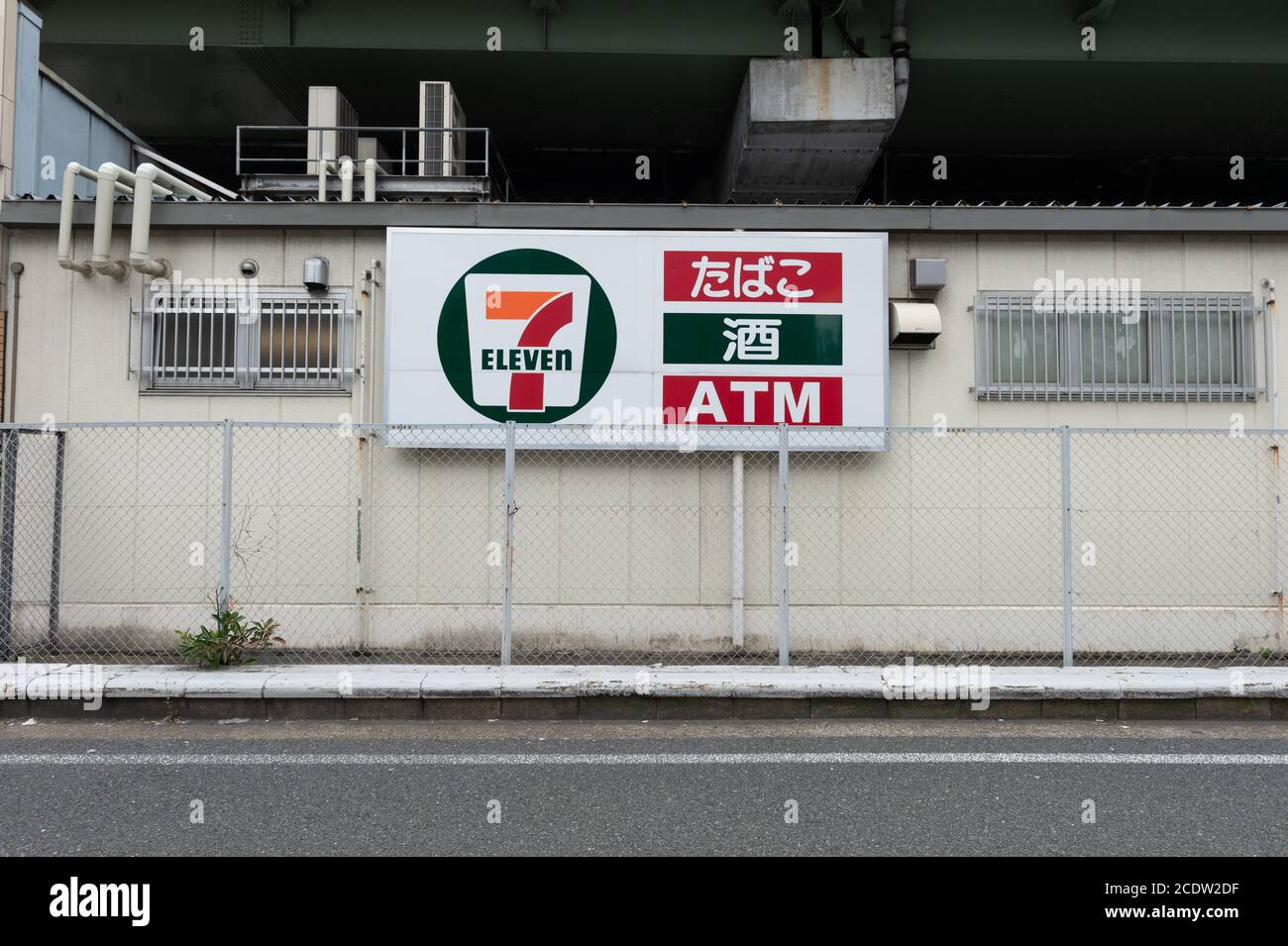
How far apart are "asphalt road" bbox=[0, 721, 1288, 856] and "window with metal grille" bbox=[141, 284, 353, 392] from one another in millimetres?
3288

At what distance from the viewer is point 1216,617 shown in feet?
25.7

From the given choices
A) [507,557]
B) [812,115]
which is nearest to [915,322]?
[507,557]

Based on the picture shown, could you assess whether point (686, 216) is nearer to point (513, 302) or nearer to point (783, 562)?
point (513, 302)

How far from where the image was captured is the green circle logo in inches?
312

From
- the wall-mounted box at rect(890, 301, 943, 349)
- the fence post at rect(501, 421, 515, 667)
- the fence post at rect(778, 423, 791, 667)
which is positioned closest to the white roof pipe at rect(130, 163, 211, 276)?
the fence post at rect(501, 421, 515, 667)

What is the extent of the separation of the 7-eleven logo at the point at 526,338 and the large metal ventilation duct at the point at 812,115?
5488mm

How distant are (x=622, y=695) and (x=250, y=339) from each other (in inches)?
189

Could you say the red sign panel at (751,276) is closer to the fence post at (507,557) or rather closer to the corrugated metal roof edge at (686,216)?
the corrugated metal roof edge at (686,216)

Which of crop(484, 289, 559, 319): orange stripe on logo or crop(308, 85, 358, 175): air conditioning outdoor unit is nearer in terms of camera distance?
crop(484, 289, 559, 319): orange stripe on logo

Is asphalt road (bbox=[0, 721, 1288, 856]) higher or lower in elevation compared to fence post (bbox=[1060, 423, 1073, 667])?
lower

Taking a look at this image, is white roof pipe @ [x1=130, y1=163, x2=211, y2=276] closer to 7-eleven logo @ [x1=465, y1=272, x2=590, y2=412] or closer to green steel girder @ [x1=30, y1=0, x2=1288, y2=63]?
7-eleven logo @ [x1=465, y1=272, x2=590, y2=412]

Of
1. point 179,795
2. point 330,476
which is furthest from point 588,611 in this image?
point 179,795

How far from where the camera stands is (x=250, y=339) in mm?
8109

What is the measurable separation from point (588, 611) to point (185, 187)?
5.87m
